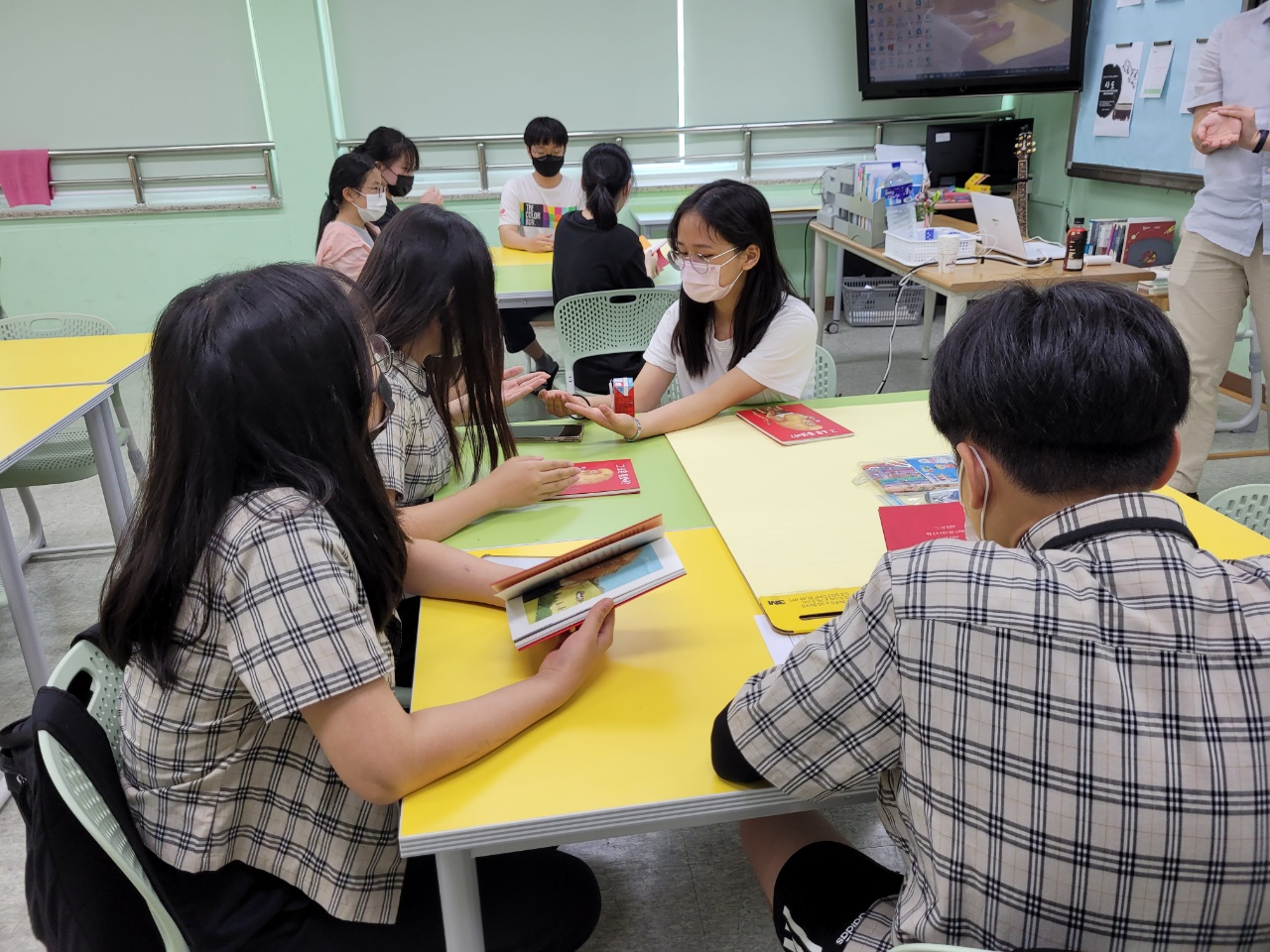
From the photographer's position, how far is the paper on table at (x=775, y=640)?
1.05 metres

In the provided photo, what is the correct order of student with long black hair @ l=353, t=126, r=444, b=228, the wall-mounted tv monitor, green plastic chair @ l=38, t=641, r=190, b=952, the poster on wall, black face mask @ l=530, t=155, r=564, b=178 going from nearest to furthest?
green plastic chair @ l=38, t=641, r=190, b=952, student with long black hair @ l=353, t=126, r=444, b=228, black face mask @ l=530, t=155, r=564, b=178, the poster on wall, the wall-mounted tv monitor

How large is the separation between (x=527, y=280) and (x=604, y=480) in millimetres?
2150

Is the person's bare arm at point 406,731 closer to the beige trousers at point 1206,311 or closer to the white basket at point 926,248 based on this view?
the beige trousers at point 1206,311

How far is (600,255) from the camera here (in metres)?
3.12

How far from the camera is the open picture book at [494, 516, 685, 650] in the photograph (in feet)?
3.25

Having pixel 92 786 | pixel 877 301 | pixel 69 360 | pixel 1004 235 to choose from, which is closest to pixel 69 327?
pixel 69 360

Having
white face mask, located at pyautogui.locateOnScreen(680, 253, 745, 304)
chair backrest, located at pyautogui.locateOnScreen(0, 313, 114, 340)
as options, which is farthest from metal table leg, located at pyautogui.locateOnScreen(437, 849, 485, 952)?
chair backrest, located at pyautogui.locateOnScreen(0, 313, 114, 340)

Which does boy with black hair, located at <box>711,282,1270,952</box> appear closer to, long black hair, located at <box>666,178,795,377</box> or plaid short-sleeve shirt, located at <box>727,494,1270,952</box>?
plaid short-sleeve shirt, located at <box>727,494,1270,952</box>

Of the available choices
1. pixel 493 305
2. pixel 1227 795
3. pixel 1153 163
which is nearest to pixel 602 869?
pixel 493 305

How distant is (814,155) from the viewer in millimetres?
5699

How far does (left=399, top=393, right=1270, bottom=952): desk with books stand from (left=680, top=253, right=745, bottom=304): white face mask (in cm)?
37

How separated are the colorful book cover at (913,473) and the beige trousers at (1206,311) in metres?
1.57

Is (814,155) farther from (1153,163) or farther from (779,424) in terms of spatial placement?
(779,424)

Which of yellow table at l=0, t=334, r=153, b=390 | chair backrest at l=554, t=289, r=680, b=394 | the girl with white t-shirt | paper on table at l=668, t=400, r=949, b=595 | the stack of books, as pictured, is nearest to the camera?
paper on table at l=668, t=400, r=949, b=595
